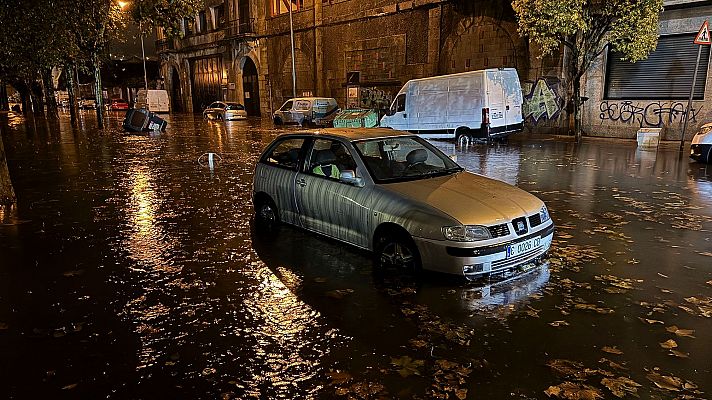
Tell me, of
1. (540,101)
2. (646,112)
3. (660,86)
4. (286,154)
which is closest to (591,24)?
(660,86)

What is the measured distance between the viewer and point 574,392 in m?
3.35

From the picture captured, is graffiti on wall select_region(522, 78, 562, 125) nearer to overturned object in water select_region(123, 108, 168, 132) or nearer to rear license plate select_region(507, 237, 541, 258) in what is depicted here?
rear license plate select_region(507, 237, 541, 258)

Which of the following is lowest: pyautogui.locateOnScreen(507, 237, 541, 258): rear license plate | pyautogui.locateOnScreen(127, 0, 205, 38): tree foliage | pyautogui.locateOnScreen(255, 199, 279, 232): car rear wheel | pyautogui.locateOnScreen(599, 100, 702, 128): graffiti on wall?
pyautogui.locateOnScreen(255, 199, 279, 232): car rear wheel

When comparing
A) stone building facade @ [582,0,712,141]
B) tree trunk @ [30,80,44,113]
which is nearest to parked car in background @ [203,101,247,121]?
tree trunk @ [30,80,44,113]

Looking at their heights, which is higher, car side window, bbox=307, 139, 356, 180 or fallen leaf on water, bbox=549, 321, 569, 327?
car side window, bbox=307, 139, 356, 180

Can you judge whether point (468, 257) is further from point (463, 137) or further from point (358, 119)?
point (358, 119)

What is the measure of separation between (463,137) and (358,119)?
666 centimetres

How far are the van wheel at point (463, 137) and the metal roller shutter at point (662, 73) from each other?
6.31 metres

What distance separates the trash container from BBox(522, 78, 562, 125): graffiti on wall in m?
6.51

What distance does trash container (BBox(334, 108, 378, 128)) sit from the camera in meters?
22.9

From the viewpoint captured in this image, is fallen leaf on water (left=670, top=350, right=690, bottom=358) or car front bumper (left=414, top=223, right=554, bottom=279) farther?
car front bumper (left=414, top=223, right=554, bottom=279)

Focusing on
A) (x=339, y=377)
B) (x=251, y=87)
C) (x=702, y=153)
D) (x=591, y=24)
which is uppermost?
(x=591, y=24)

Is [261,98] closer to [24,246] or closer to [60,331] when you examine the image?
[24,246]

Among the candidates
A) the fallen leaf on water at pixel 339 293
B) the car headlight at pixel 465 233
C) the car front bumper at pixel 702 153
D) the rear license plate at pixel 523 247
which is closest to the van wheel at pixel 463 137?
the car front bumper at pixel 702 153
